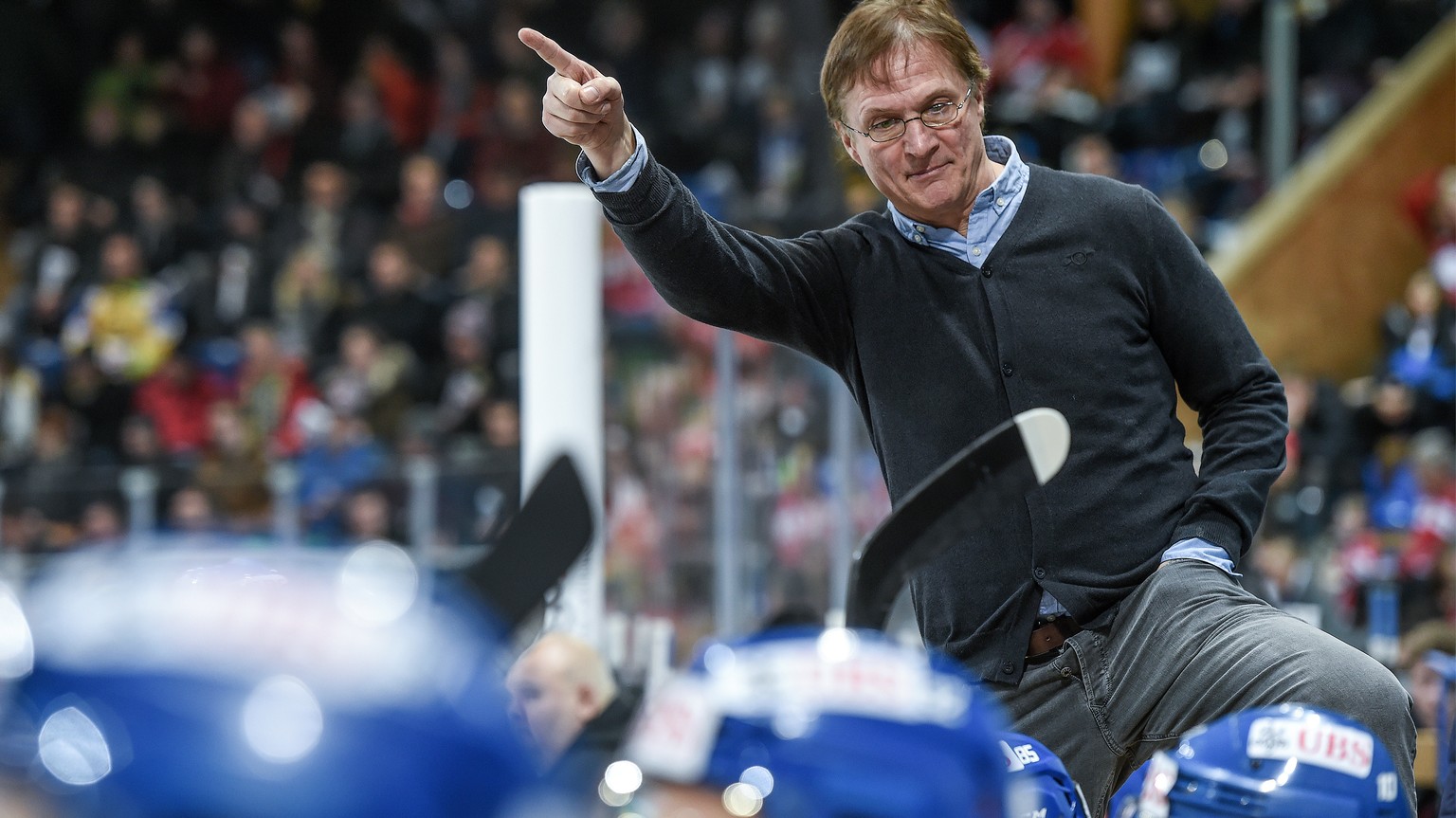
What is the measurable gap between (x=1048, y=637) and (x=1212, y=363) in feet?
1.44

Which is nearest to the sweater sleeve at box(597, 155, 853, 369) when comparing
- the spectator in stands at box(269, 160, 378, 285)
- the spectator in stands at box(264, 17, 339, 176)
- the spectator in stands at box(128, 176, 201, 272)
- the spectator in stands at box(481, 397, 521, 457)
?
the spectator in stands at box(481, 397, 521, 457)

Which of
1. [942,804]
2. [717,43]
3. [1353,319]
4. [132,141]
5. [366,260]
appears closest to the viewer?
[942,804]

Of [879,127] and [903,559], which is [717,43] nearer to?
[879,127]

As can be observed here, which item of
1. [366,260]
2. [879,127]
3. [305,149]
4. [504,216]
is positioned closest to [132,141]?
[305,149]

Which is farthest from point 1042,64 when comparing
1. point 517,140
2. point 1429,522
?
point 1429,522

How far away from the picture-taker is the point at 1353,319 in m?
10.0

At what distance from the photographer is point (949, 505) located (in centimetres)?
159

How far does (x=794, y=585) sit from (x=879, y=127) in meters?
3.88

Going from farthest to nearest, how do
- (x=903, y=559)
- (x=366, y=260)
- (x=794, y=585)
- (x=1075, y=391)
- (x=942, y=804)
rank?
1. (x=366, y=260)
2. (x=794, y=585)
3. (x=1075, y=391)
4. (x=903, y=559)
5. (x=942, y=804)

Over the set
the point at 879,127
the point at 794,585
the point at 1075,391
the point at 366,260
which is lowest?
the point at 794,585

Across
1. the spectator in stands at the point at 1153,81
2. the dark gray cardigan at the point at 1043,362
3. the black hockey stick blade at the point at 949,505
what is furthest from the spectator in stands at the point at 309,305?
the black hockey stick blade at the point at 949,505

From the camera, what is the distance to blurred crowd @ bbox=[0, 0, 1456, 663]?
6.00m

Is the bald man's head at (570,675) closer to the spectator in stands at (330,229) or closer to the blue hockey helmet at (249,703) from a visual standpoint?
the blue hockey helmet at (249,703)

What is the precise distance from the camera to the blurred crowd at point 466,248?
19.7ft
